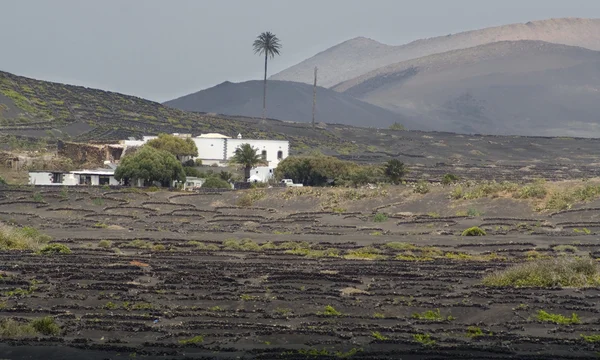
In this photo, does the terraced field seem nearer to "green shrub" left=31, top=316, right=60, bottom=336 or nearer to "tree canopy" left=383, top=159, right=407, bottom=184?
"green shrub" left=31, top=316, right=60, bottom=336

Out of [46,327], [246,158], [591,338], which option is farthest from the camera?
[246,158]

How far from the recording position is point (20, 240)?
50531 mm

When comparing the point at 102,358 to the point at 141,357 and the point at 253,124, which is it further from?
the point at 253,124

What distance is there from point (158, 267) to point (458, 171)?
87.0m

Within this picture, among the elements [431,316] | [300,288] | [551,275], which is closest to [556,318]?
[431,316]

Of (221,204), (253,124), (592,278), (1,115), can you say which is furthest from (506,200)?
(253,124)

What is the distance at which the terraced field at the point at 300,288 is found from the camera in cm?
2727

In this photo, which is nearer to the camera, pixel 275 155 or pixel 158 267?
pixel 158 267

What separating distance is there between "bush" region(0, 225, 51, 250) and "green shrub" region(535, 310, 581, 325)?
26891 mm

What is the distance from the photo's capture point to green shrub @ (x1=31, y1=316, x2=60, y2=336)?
28.0 m

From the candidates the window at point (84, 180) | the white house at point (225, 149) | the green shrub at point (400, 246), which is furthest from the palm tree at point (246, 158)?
the green shrub at point (400, 246)

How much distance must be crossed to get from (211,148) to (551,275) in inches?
3235

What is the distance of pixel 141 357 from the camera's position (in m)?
25.4

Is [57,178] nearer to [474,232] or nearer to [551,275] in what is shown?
[474,232]
